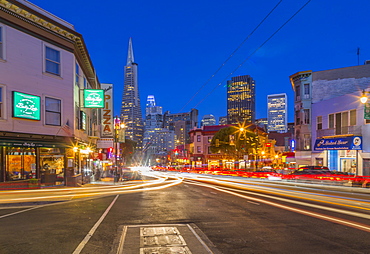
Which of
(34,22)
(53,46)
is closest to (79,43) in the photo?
(53,46)

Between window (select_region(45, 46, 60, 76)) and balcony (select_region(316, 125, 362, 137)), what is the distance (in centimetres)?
2927

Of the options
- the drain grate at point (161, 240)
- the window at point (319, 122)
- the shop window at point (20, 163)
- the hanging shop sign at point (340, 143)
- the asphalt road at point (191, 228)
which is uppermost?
the window at point (319, 122)

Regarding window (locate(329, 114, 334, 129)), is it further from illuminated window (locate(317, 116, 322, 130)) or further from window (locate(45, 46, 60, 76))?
window (locate(45, 46, 60, 76))

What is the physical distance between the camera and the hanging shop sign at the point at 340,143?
28.3 meters

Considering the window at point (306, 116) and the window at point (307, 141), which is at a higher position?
the window at point (306, 116)

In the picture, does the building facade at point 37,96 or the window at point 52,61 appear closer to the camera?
the building facade at point 37,96

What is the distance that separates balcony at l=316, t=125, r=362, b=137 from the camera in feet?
100

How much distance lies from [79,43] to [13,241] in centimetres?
1978

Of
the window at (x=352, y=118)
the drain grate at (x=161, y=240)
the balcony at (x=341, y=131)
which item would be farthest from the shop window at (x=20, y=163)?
the window at (x=352, y=118)

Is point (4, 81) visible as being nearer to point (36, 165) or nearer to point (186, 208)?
point (36, 165)

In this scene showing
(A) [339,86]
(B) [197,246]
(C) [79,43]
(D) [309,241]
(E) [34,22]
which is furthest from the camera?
(A) [339,86]

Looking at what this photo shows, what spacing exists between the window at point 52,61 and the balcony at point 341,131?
2927 cm

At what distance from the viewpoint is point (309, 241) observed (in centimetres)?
742

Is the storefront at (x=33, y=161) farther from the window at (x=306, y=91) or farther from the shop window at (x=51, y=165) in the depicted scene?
the window at (x=306, y=91)
